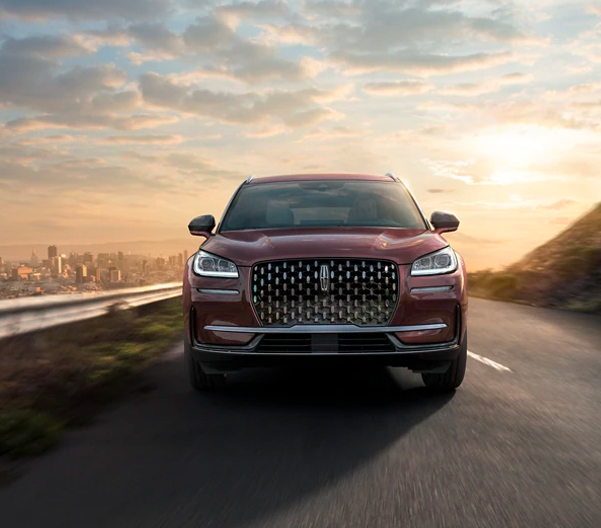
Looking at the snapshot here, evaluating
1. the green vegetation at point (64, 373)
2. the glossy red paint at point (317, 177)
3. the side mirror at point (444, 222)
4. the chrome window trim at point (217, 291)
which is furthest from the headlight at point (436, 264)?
the green vegetation at point (64, 373)

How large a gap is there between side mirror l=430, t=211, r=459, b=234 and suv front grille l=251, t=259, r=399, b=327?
138 centimetres

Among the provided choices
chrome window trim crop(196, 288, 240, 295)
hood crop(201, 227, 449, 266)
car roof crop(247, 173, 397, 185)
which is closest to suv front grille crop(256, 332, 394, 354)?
chrome window trim crop(196, 288, 240, 295)

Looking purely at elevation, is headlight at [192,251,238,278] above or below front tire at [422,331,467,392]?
above

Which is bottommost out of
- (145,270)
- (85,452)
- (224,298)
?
(145,270)

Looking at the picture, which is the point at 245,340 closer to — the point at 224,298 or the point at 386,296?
the point at 224,298

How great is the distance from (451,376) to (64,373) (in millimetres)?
3534

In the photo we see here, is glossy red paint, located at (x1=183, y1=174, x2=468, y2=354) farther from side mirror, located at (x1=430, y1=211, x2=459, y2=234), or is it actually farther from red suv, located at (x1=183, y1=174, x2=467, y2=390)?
side mirror, located at (x1=430, y1=211, x2=459, y2=234)

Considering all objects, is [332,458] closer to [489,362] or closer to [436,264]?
[436,264]

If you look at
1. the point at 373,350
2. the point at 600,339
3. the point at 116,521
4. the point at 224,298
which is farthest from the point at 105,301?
the point at 116,521

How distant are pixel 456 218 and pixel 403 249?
128 cm

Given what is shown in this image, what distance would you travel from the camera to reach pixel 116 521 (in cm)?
357

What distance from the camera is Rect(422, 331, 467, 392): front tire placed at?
20.6ft

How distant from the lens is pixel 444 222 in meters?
7.23

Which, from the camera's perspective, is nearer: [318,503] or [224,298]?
[318,503]
